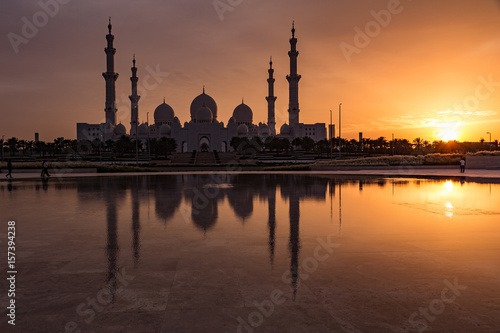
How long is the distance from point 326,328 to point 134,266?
349 cm

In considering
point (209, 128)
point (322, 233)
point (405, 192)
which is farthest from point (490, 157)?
point (209, 128)

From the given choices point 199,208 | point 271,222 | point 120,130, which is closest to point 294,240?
point 271,222

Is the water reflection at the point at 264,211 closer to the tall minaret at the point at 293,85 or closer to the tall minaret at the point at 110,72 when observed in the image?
the tall minaret at the point at 110,72

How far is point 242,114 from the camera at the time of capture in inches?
4432

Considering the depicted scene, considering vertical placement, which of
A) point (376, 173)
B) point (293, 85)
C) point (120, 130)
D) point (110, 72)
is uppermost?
point (110, 72)

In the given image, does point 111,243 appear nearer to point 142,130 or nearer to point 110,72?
point 110,72

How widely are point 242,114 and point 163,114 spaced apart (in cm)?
2366

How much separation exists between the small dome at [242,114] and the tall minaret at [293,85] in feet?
60.8

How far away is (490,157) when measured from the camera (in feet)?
122

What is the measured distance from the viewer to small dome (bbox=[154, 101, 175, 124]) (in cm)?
11294

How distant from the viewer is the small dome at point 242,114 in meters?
112

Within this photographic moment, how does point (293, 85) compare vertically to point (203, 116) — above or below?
above

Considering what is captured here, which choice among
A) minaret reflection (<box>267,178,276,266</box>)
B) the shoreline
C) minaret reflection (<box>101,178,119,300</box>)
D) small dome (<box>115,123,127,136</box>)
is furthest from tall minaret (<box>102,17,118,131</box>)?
minaret reflection (<box>267,178,276,266</box>)

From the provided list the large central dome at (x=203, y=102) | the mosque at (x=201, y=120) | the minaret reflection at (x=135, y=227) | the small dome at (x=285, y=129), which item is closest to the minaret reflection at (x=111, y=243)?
the minaret reflection at (x=135, y=227)
